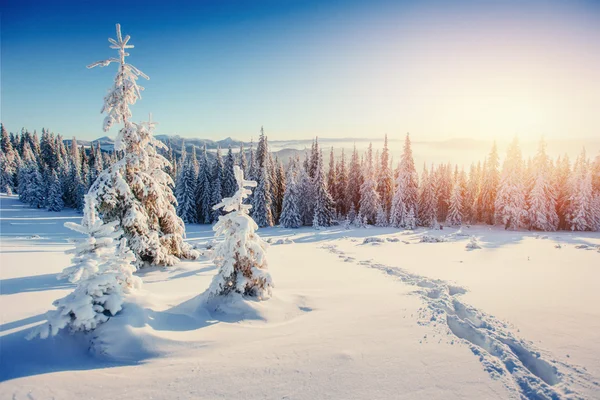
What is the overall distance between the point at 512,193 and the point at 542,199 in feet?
12.0

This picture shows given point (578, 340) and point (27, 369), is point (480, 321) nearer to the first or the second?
point (578, 340)

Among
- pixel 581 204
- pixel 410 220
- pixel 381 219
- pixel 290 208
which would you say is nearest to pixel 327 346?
pixel 290 208

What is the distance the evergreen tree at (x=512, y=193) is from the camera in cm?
4366

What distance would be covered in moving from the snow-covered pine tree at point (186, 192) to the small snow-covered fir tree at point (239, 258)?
142 feet

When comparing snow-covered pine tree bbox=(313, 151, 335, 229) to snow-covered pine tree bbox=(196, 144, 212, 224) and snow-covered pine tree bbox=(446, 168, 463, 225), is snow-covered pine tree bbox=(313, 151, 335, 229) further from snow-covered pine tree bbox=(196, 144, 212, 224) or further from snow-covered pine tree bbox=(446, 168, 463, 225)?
snow-covered pine tree bbox=(446, 168, 463, 225)

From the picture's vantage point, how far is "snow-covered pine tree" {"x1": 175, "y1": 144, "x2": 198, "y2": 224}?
4878 cm

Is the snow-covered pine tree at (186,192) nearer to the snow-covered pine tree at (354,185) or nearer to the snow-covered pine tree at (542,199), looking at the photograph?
the snow-covered pine tree at (354,185)

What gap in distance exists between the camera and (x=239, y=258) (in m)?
8.80

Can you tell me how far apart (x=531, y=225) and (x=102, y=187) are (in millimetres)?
Result: 53111

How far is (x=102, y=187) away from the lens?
12.3 m

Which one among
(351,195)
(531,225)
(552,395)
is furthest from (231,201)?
(531,225)

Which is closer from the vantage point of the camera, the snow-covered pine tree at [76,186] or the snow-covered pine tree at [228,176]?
the snow-covered pine tree at [228,176]

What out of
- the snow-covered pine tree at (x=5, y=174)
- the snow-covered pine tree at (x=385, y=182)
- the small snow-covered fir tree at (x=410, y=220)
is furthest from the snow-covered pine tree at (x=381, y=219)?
the snow-covered pine tree at (x=5, y=174)

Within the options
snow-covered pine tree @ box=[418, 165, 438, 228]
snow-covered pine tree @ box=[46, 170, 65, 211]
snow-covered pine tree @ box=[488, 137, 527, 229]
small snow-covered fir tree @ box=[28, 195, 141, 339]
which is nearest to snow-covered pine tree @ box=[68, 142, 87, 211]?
snow-covered pine tree @ box=[46, 170, 65, 211]
